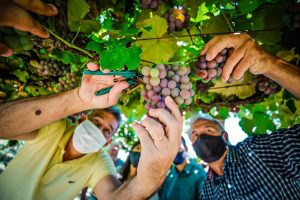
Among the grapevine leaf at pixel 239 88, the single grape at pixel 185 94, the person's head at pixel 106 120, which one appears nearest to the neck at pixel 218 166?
the grapevine leaf at pixel 239 88

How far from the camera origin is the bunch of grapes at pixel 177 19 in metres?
1.95

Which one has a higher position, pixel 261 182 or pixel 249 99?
pixel 249 99

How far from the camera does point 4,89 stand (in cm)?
327

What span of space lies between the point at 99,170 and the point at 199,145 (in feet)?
4.35

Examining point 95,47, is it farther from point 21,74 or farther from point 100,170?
point 21,74

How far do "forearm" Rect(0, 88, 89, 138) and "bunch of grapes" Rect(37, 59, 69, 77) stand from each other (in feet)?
1.94

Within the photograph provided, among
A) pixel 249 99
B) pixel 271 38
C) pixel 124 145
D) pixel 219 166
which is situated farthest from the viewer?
pixel 124 145

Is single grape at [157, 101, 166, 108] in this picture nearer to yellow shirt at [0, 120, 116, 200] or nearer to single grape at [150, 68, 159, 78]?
single grape at [150, 68, 159, 78]

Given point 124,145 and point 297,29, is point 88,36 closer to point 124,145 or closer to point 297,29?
point 297,29

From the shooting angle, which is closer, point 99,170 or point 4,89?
point 99,170

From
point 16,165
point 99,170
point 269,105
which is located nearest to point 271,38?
point 269,105

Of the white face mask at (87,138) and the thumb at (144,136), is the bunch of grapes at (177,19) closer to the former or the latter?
the thumb at (144,136)

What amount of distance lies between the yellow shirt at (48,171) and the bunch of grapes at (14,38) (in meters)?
2.09

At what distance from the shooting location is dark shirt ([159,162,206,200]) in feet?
12.6
